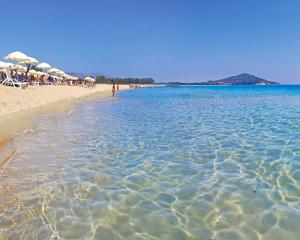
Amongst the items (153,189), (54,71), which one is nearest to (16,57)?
(54,71)

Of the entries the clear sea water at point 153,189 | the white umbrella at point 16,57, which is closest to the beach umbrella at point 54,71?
the white umbrella at point 16,57

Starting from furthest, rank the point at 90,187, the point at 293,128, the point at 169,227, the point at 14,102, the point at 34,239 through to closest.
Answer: the point at 14,102
the point at 293,128
the point at 90,187
the point at 169,227
the point at 34,239

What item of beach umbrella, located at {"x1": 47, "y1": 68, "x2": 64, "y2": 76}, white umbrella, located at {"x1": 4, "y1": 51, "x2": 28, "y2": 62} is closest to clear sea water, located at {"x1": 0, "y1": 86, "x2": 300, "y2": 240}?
white umbrella, located at {"x1": 4, "y1": 51, "x2": 28, "y2": 62}

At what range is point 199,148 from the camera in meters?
8.53

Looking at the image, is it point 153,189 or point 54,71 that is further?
point 54,71

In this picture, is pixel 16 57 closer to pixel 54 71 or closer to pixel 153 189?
pixel 54 71

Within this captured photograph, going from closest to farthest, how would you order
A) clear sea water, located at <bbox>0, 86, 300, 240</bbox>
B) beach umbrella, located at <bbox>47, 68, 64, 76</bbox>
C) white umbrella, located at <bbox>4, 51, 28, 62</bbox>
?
1. clear sea water, located at <bbox>0, 86, 300, 240</bbox>
2. white umbrella, located at <bbox>4, 51, 28, 62</bbox>
3. beach umbrella, located at <bbox>47, 68, 64, 76</bbox>

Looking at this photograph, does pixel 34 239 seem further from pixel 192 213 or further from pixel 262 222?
pixel 262 222

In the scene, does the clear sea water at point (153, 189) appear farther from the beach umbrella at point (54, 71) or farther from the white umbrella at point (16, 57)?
the beach umbrella at point (54, 71)

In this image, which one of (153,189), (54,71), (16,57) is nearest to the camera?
(153,189)

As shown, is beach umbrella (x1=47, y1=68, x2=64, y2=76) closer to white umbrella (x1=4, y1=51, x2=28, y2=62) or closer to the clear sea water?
white umbrella (x1=4, y1=51, x2=28, y2=62)

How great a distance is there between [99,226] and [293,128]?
9501 mm

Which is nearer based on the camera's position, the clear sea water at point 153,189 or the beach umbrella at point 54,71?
the clear sea water at point 153,189

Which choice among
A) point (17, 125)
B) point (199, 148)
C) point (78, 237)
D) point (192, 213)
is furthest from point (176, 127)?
point (78, 237)
